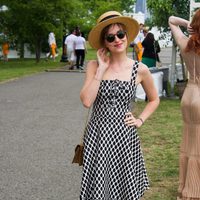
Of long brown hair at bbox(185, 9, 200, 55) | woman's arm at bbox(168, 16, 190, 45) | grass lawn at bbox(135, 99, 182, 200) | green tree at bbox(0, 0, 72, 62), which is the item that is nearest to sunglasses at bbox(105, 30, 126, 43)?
long brown hair at bbox(185, 9, 200, 55)

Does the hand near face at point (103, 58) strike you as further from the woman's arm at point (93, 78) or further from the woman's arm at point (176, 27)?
the woman's arm at point (176, 27)

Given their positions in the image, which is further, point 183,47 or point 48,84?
point 48,84

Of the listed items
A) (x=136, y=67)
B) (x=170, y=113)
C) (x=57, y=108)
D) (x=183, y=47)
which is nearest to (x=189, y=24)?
(x=183, y=47)

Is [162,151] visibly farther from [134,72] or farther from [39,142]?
[134,72]

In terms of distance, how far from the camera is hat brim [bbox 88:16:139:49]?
3.87m

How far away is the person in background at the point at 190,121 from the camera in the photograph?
188 inches

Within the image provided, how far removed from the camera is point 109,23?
12.8ft

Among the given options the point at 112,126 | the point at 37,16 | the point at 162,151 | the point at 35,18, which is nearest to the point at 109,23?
the point at 112,126

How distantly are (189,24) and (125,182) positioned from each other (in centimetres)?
156

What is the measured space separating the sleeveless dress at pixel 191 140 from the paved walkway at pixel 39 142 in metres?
1.17

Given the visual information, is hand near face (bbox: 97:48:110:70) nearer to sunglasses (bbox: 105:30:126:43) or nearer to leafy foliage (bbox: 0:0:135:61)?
sunglasses (bbox: 105:30:126:43)

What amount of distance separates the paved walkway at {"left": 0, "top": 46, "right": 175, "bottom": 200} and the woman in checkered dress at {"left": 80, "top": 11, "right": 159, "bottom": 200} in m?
1.68

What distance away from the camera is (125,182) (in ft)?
12.7

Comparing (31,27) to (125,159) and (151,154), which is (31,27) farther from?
(125,159)
